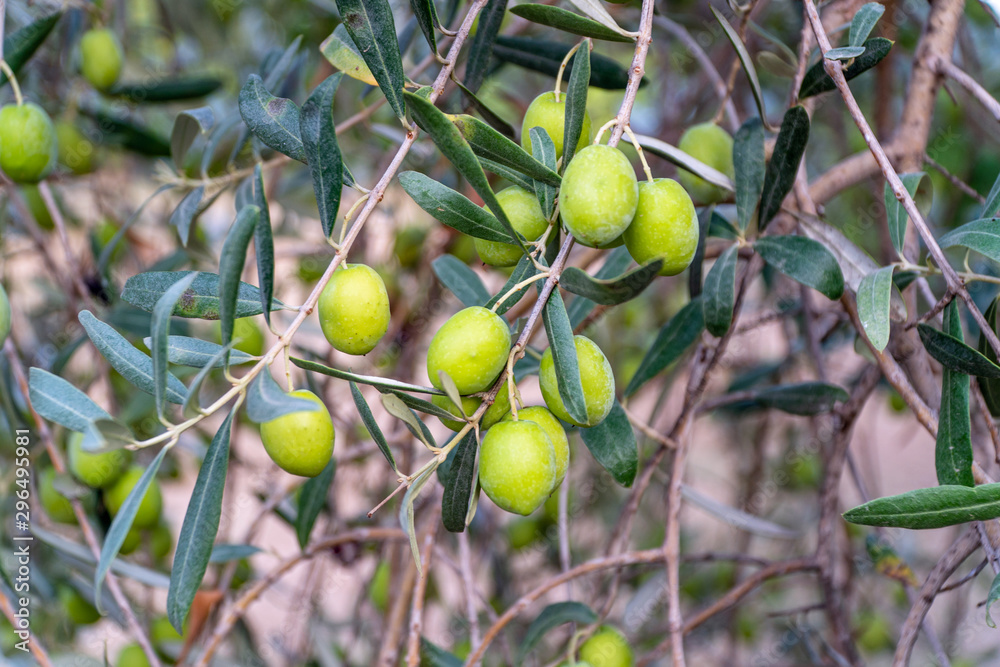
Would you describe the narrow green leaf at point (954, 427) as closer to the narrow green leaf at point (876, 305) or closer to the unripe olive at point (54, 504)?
the narrow green leaf at point (876, 305)

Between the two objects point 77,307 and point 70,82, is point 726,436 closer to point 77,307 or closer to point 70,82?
point 77,307

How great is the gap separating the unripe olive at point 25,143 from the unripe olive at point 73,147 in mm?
559

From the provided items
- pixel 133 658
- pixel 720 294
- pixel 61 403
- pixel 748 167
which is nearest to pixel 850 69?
pixel 748 167

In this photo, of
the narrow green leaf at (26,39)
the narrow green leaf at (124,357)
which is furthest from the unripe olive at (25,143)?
the narrow green leaf at (124,357)

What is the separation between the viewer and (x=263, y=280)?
2.46 feet

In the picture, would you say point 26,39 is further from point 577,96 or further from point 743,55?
point 743,55

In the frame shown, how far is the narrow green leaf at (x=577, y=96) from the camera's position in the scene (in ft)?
2.28

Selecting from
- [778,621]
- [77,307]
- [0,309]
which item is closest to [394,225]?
[77,307]

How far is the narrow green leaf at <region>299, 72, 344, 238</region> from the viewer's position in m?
0.78

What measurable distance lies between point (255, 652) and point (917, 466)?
14.5 feet

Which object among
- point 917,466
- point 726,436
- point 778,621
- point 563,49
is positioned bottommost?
point 917,466

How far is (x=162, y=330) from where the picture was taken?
26.3 inches

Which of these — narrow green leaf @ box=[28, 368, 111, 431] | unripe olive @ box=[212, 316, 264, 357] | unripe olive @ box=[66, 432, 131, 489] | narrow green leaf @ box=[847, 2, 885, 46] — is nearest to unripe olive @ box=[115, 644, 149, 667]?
unripe olive @ box=[66, 432, 131, 489]

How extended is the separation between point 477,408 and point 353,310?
16 cm
